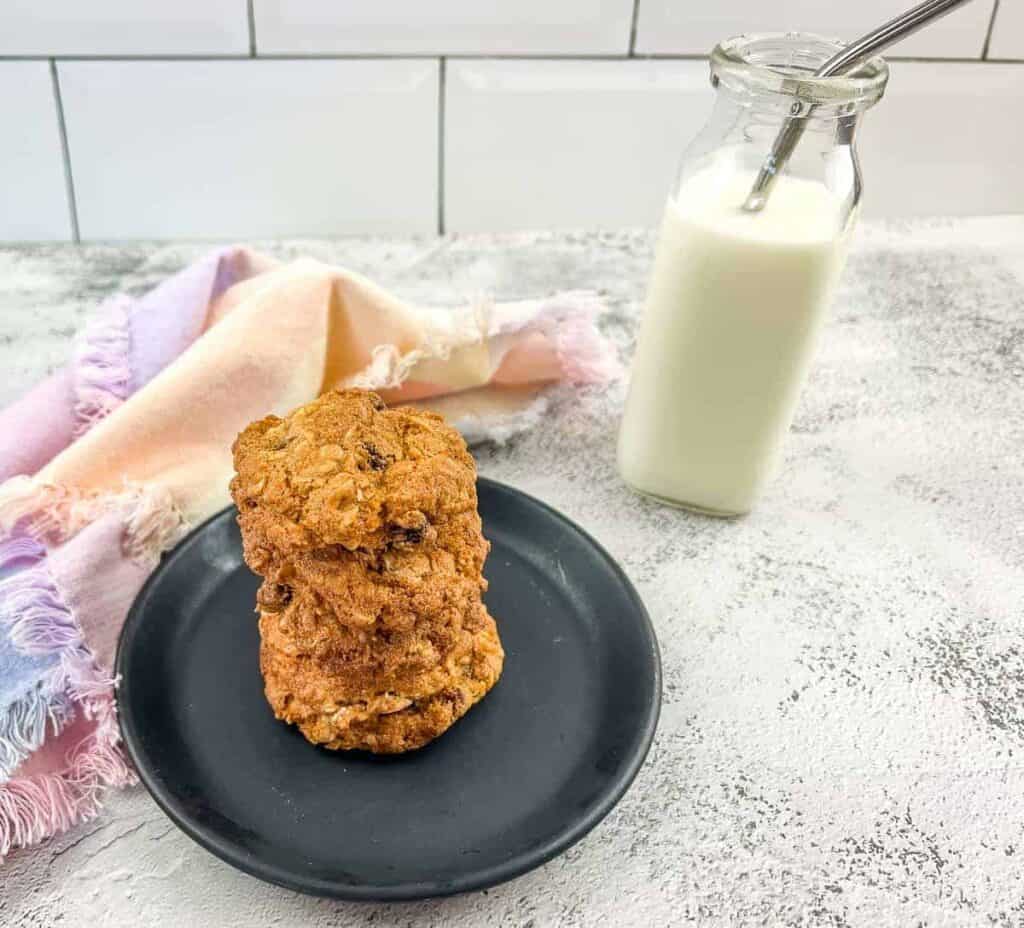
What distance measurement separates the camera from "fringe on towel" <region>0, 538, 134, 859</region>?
58cm

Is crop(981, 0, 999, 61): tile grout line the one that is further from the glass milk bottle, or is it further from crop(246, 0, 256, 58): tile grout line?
crop(246, 0, 256, 58): tile grout line

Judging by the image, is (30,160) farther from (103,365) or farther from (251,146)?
(103,365)

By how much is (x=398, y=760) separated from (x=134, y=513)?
274 millimetres

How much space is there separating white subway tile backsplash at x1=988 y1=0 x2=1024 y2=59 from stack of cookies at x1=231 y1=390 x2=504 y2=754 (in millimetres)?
921

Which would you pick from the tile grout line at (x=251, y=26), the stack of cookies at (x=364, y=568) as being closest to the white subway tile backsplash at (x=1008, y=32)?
the tile grout line at (x=251, y=26)

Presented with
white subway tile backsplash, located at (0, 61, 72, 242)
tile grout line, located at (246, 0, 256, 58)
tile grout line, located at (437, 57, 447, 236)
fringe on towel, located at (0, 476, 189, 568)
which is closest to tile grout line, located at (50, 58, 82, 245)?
white subway tile backsplash, located at (0, 61, 72, 242)

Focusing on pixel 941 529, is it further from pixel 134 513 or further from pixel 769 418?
pixel 134 513

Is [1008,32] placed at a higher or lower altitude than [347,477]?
higher

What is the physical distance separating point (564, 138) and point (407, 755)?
2.58 feet

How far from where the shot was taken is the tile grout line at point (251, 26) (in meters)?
1.03

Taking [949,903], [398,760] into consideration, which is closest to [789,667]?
[949,903]

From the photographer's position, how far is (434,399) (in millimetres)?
919

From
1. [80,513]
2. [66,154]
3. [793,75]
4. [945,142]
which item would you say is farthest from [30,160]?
[945,142]

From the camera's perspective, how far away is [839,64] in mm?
670
